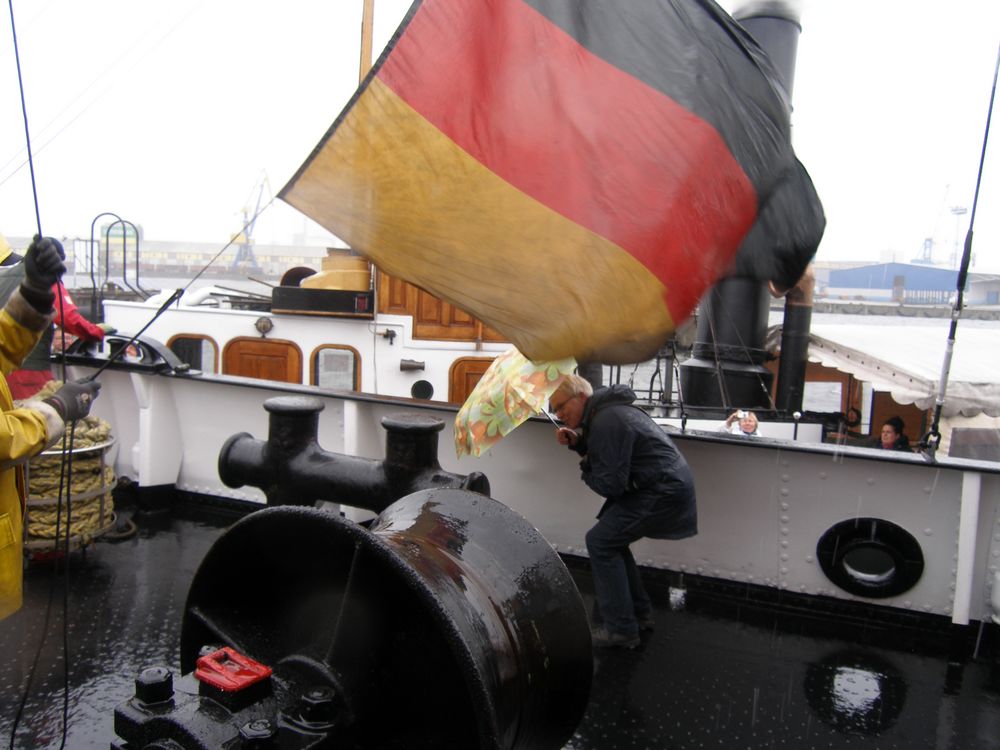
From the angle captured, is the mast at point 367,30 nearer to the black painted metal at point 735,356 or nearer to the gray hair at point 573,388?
the black painted metal at point 735,356

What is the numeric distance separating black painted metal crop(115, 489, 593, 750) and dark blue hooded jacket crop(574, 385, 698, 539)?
1.90 m

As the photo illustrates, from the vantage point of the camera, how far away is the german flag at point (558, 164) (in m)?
2.76

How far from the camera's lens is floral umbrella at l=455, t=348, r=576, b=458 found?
4117mm

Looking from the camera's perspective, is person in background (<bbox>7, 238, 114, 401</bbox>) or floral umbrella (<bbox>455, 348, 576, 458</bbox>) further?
person in background (<bbox>7, 238, 114, 401</bbox>)

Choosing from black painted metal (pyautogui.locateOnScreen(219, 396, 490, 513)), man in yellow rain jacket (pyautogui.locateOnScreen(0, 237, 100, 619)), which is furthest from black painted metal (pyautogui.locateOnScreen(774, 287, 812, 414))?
man in yellow rain jacket (pyautogui.locateOnScreen(0, 237, 100, 619))

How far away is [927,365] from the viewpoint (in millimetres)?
7812

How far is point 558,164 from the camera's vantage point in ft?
9.23

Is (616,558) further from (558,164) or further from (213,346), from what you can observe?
(213,346)

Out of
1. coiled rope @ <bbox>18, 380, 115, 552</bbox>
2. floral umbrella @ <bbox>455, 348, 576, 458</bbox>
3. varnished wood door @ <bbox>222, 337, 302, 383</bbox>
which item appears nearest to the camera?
floral umbrella @ <bbox>455, 348, 576, 458</bbox>

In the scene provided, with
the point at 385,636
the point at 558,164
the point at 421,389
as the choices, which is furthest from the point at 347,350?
the point at 385,636

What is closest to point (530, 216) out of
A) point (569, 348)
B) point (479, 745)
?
point (569, 348)

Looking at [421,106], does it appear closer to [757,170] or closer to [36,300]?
[757,170]

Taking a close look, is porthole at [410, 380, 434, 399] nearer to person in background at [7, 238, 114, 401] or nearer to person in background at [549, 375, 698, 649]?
person in background at [7, 238, 114, 401]

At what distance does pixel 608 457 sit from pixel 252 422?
3428 mm
